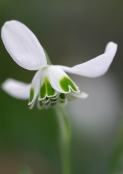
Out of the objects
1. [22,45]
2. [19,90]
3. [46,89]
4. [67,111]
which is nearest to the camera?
[22,45]

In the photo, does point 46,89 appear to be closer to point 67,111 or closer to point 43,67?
point 43,67

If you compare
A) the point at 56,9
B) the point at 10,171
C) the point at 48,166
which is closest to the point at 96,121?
the point at 48,166

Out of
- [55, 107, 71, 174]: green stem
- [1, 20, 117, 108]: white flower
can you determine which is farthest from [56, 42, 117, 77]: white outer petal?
[55, 107, 71, 174]: green stem

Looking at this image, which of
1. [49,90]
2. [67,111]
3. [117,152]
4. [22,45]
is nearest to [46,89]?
[49,90]

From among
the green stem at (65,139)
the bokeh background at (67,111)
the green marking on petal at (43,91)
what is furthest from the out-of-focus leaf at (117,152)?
the green marking on petal at (43,91)

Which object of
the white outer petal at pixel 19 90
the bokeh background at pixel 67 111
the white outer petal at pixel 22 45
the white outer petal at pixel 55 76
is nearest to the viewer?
the white outer petal at pixel 22 45

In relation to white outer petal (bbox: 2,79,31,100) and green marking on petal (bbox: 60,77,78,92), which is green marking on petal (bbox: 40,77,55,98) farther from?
white outer petal (bbox: 2,79,31,100)

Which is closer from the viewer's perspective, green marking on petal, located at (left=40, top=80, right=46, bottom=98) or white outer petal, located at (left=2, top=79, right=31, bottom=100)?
green marking on petal, located at (left=40, top=80, right=46, bottom=98)

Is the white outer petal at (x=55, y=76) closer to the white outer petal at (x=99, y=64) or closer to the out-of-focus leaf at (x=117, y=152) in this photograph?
the white outer petal at (x=99, y=64)
